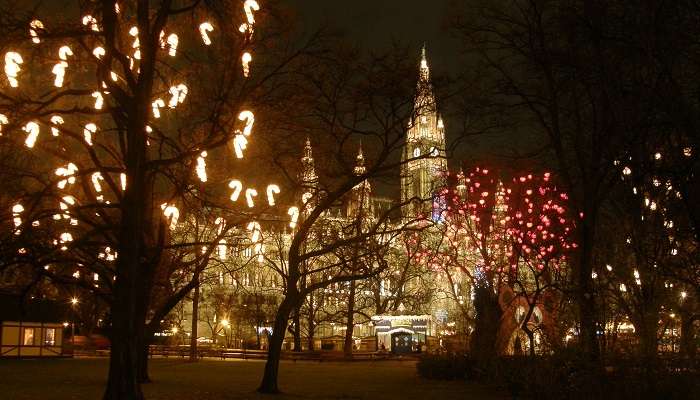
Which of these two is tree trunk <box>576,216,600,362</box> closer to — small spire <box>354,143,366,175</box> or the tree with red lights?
small spire <box>354,143,366,175</box>

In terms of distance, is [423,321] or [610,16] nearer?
[610,16]

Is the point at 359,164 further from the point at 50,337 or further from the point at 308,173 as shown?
the point at 50,337

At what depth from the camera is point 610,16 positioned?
16.7 meters

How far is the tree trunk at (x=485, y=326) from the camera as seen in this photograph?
29.1 m

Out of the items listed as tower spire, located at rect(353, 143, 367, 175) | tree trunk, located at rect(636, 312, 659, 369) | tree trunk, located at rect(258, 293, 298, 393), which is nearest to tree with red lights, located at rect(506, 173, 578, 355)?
tree trunk, located at rect(636, 312, 659, 369)

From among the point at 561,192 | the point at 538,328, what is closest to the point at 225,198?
the point at 538,328

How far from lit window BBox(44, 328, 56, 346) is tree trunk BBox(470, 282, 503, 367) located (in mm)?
31024

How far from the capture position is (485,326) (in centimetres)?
2958

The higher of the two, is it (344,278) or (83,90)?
(83,90)

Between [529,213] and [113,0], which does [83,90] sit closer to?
[113,0]

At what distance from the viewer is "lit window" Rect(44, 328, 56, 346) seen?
5069cm

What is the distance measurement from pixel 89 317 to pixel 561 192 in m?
55.1

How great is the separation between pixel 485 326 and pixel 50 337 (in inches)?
1298

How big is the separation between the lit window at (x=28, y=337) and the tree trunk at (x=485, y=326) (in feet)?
101
